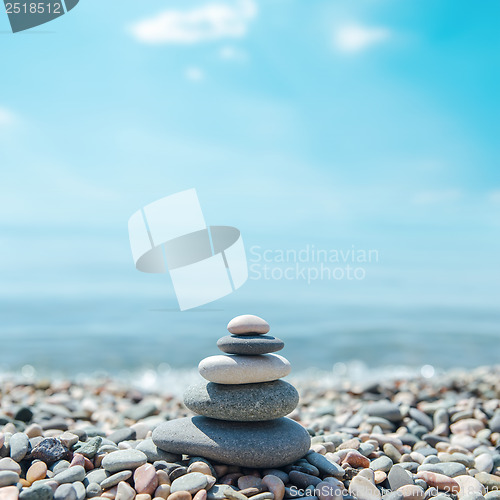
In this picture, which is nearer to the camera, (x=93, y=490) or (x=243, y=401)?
(x=93, y=490)

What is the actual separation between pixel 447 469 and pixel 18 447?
10.9 feet

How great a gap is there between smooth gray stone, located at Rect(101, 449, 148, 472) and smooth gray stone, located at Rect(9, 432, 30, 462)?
0.58m

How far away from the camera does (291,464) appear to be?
150 inches

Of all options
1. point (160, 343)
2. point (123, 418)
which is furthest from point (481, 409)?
point (160, 343)

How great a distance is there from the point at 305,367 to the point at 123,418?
7283 millimetres

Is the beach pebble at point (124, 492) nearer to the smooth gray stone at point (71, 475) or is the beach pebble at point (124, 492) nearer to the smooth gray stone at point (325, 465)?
the smooth gray stone at point (71, 475)

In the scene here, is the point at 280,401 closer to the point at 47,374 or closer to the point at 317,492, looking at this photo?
the point at 317,492

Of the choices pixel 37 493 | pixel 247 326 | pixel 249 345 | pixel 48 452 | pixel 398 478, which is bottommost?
pixel 398 478

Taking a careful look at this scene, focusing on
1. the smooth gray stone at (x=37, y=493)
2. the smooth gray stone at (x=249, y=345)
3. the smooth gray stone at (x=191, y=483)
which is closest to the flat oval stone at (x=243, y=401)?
the smooth gray stone at (x=249, y=345)

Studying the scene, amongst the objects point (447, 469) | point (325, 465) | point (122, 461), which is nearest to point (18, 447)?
point (122, 461)

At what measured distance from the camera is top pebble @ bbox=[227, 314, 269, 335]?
3988 millimetres

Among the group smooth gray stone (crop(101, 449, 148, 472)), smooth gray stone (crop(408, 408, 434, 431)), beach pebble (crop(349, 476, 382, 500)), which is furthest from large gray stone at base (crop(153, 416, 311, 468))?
smooth gray stone (crop(408, 408, 434, 431))

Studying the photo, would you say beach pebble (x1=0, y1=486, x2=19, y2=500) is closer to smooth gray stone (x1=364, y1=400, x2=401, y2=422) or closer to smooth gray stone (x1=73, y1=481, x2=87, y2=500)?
smooth gray stone (x1=73, y1=481, x2=87, y2=500)

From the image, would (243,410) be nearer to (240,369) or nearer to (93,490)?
(240,369)
